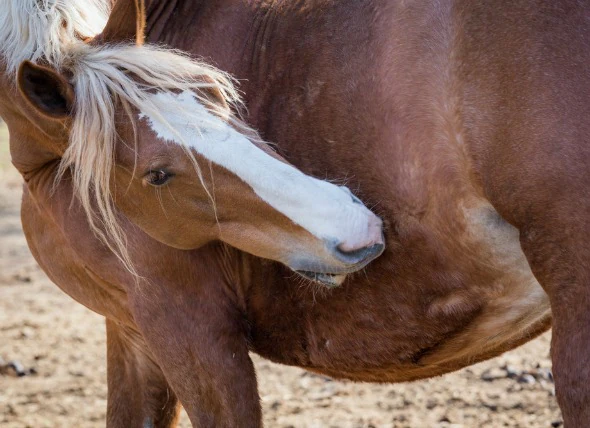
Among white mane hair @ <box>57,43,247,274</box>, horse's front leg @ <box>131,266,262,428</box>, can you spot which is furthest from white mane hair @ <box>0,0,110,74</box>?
horse's front leg @ <box>131,266,262,428</box>

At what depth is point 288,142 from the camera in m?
2.67

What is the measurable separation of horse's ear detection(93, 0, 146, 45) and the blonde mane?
0.14 ft

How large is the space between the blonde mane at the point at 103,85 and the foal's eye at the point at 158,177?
115mm

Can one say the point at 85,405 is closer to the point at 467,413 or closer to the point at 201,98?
the point at 467,413

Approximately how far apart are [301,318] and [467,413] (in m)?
1.57

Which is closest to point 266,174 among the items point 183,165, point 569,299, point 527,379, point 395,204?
point 183,165

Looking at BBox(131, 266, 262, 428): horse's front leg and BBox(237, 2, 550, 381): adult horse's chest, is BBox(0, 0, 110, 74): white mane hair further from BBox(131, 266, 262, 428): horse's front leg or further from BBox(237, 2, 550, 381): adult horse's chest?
BBox(131, 266, 262, 428): horse's front leg

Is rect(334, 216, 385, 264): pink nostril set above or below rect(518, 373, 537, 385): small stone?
above

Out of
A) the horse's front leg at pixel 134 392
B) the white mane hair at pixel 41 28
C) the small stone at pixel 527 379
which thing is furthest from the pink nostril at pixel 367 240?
the small stone at pixel 527 379

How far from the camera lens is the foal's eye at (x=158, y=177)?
247 centimetres

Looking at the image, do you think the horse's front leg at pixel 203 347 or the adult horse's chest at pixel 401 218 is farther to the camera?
the horse's front leg at pixel 203 347

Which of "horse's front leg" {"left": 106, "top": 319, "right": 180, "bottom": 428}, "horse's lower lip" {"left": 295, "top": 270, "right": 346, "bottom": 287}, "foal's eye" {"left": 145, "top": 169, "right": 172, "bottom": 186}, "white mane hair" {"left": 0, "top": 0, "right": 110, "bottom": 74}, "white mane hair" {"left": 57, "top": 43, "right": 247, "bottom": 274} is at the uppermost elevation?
"white mane hair" {"left": 0, "top": 0, "right": 110, "bottom": 74}

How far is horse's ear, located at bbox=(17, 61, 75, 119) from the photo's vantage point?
7.82ft

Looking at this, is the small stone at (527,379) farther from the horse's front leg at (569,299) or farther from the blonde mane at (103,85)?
the blonde mane at (103,85)
